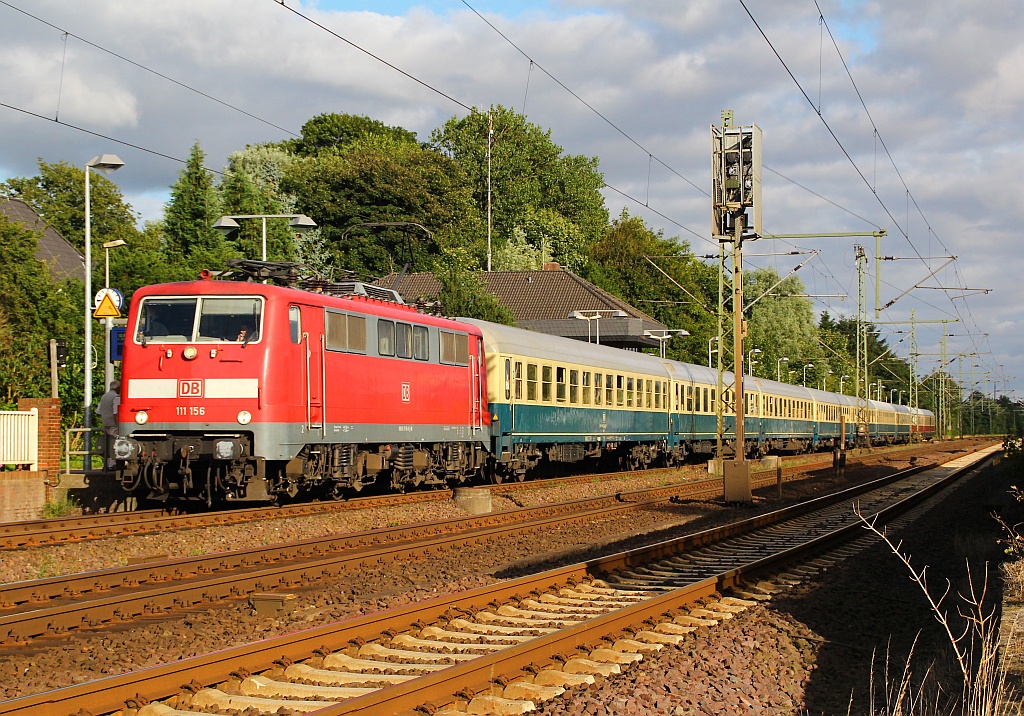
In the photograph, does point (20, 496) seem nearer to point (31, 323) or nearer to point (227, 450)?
point (227, 450)

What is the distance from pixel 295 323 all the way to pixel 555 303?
44.2 m

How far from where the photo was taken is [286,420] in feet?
54.1

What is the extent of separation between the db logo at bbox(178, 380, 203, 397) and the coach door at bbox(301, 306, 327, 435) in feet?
5.11

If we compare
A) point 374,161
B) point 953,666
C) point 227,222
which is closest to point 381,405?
point 227,222

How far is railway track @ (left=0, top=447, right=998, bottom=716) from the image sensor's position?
6699 millimetres

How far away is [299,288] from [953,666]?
39.9 feet

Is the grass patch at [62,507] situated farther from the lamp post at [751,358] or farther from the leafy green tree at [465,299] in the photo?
the lamp post at [751,358]

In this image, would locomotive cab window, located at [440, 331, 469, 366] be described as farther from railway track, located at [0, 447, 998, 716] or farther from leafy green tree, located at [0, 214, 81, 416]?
leafy green tree, located at [0, 214, 81, 416]

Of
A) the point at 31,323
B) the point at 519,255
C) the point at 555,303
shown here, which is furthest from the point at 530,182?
the point at 31,323

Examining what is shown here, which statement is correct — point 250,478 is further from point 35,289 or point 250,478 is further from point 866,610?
point 35,289

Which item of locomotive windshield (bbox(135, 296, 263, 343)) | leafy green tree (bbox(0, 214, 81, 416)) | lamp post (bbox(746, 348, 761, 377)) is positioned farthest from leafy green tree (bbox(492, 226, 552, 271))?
locomotive windshield (bbox(135, 296, 263, 343))

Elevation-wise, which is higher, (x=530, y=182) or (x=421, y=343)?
(x=530, y=182)

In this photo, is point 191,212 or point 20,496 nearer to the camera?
point 20,496

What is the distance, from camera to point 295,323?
16734mm
